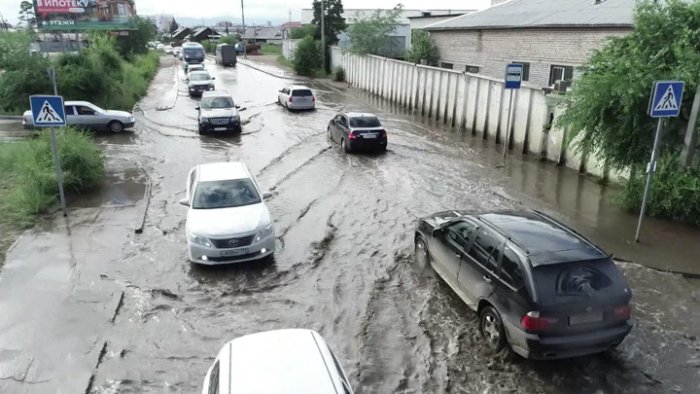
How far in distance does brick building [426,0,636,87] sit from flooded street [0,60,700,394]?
8.28 metres

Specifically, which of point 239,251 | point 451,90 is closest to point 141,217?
point 239,251

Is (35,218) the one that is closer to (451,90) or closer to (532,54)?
(451,90)

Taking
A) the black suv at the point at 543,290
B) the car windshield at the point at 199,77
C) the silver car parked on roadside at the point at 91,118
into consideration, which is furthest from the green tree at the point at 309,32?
the black suv at the point at 543,290

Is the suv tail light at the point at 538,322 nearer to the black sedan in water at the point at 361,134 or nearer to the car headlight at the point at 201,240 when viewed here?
the car headlight at the point at 201,240

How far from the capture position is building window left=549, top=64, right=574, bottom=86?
23.3 m

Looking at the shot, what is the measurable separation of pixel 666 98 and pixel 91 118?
20.4 meters

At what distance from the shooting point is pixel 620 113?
41.4 ft

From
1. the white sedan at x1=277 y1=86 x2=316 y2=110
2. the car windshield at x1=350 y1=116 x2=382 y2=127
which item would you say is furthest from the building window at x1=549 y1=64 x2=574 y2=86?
the white sedan at x1=277 y1=86 x2=316 y2=110

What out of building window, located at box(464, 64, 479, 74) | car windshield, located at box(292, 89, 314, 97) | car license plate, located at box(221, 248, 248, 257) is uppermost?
building window, located at box(464, 64, 479, 74)

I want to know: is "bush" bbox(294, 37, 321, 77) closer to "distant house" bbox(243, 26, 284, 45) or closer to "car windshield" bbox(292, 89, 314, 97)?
"car windshield" bbox(292, 89, 314, 97)

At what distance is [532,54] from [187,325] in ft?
72.8

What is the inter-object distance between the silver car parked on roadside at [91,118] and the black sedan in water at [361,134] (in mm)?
9615

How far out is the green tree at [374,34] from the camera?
42.1m

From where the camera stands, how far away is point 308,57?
51.0 metres
